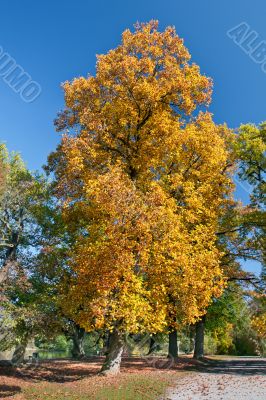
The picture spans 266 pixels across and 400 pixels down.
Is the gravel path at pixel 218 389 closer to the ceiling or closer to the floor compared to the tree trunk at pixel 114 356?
closer to the floor

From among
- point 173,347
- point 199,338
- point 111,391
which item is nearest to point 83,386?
point 111,391

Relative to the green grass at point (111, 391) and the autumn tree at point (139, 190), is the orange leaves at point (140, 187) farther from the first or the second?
the green grass at point (111, 391)

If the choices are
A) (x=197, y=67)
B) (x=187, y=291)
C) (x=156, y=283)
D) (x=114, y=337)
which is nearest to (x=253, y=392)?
(x=187, y=291)

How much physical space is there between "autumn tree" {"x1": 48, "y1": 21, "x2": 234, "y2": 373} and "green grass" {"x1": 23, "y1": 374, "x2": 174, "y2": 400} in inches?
92.6

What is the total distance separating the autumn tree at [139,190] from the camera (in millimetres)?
16273

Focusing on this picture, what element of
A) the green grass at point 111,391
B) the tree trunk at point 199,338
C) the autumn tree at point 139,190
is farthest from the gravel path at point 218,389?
the tree trunk at point 199,338

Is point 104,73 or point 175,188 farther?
point 104,73

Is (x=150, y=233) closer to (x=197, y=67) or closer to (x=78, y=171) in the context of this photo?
(x=78, y=171)

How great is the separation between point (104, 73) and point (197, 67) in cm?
523

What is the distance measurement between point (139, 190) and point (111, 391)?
9163 mm

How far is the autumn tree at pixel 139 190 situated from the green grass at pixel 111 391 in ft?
7.72

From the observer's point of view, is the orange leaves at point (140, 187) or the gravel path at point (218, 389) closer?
the gravel path at point (218, 389)

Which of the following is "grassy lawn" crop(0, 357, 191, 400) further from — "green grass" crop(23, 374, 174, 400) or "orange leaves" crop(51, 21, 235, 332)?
"orange leaves" crop(51, 21, 235, 332)

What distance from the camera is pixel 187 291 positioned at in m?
16.9
